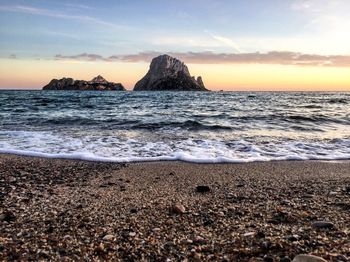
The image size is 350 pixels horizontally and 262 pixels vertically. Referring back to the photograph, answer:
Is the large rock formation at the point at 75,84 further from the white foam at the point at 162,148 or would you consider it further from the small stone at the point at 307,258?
the small stone at the point at 307,258

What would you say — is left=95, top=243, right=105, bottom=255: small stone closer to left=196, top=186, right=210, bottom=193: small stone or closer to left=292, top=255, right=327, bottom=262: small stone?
left=292, top=255, right=327, bottom=262: small stone

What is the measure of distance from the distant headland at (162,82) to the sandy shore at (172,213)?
7016 inches

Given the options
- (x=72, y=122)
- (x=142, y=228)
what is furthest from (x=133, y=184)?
(x=72, y=122)

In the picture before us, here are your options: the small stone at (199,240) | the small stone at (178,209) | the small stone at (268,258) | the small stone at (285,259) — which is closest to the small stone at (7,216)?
the small stone at (178,209)

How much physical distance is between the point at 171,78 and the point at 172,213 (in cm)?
18712

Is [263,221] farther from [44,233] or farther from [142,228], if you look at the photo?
[44,233]

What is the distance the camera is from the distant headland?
7116 inches

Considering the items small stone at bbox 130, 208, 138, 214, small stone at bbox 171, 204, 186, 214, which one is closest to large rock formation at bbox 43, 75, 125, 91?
small stone at bbox 130, 208, 138, 214

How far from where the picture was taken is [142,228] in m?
4.45

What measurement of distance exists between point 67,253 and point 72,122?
1597cm

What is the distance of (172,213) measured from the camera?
5.02 metres

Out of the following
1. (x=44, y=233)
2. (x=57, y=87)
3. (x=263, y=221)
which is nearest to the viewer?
(x=44, y=233)

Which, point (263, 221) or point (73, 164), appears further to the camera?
point (73, 164)

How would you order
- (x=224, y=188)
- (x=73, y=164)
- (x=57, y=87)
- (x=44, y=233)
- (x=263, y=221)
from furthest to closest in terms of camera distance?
(x=57, y=87), (x=73, y=164), (x=224, y=188), (x=263, y=221), (x=44, y=233)
